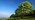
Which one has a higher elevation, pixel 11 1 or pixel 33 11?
pixel 11 1

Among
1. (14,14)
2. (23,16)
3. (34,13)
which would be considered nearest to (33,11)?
(34,13)

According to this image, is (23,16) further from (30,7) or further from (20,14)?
(30,7)

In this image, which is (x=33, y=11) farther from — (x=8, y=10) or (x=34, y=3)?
(x=8, y=10)

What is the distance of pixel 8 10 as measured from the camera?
4.80 feet

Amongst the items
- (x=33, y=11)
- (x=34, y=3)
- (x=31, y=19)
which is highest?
(x=34, y=3)

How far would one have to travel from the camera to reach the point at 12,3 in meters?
1.48

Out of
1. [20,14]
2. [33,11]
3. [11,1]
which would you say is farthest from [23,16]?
[11,1]

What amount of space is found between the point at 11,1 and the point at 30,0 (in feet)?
0.96

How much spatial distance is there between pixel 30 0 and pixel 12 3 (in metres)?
0.28

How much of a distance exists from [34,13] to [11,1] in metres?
0.40

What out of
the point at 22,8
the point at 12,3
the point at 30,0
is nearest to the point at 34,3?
the point at 30,0

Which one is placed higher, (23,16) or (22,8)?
(22,8)

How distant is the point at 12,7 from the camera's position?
4.82 ft

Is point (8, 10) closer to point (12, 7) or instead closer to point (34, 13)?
point (12, 7)
